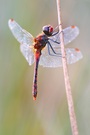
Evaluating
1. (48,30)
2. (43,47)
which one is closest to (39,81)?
(43,47)

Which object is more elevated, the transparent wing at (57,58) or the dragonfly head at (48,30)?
the dragonfly head at (48,30)

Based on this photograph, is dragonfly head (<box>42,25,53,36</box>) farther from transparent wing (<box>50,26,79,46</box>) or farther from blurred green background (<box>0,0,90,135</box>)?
blurred green background (<box>0,0,90,135</box>)

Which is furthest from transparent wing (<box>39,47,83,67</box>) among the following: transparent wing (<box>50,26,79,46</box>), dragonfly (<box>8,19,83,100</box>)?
transparent wing (<box>50,26,79,46</box>)

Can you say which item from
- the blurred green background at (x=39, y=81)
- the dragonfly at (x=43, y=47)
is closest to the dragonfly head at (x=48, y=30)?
the dragonfly at (x=43, y=47)

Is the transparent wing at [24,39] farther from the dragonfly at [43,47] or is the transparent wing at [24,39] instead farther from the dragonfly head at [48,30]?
the dragonfly head at [48,30]

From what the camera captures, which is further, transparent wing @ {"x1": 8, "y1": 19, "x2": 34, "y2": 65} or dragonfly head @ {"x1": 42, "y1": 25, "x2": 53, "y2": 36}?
transparent wing @ {"x1": 8, "y1": 19, "x2": 34, "y2": 65}
